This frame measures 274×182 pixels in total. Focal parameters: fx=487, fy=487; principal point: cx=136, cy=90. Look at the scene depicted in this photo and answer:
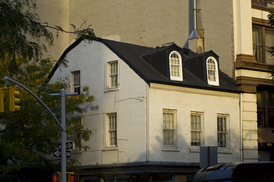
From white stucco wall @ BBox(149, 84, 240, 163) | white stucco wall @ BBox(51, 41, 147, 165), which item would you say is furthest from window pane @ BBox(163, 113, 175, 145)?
white stucco wall @ BBox(51, 41, 147, 165)

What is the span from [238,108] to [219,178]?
1539cm

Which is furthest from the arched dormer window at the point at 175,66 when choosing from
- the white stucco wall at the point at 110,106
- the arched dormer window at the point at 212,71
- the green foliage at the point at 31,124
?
the green foliage at the point at 31,124

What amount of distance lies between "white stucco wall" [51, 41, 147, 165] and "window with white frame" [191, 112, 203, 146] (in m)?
3.40

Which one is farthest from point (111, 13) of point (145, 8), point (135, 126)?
point (135, 126)

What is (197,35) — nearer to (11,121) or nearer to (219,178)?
(11,121)

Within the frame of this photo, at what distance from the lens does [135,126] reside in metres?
25.8

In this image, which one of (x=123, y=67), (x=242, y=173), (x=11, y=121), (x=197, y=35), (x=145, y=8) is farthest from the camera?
(x=145, y=8)

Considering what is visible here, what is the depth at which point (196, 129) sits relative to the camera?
2748cm

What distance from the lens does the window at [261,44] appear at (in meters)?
30.9

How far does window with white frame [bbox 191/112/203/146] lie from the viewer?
89.5ft

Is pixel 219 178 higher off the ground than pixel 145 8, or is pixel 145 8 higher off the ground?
pixel 145 8

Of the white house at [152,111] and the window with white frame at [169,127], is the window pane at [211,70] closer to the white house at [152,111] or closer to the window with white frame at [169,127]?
the white house at [152,111]

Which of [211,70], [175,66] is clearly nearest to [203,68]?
[211,70]

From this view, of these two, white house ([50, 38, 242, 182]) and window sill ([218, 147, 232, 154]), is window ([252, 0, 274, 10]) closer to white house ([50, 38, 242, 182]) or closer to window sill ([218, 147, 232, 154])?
white house ([50, 38, 242, 182])
